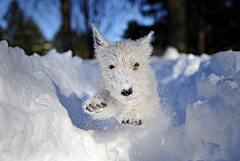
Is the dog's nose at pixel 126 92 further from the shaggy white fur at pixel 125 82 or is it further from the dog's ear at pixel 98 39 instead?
the dog's ear at pixel 98 39

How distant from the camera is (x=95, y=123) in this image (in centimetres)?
352

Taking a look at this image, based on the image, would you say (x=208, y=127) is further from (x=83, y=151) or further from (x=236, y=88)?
(x=83, y=151)

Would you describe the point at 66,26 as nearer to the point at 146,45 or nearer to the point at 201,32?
the point at 146,45

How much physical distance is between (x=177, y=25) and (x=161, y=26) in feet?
16.0

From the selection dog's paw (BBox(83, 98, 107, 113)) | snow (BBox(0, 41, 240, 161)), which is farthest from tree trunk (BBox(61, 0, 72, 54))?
dog's paw (BBox(83, 98, 107, 113))

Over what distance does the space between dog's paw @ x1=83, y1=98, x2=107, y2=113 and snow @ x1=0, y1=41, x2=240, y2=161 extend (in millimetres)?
360

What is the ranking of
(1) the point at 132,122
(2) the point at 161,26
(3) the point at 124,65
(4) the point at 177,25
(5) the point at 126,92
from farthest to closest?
(2) the point at 161,26 < (4) the point at 177,25 < (1) the point at 132,122 < (3) the point at 124,65 < (5) the point at 126,92

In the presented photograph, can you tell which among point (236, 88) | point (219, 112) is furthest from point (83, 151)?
point (236, 88)

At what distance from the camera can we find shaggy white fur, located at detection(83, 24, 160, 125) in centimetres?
256

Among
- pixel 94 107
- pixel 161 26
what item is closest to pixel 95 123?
pixel 94 107

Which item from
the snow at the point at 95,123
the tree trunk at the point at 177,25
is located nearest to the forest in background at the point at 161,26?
the tree trunk at the point at 177,25

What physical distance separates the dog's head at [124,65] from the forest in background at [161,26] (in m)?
5.04

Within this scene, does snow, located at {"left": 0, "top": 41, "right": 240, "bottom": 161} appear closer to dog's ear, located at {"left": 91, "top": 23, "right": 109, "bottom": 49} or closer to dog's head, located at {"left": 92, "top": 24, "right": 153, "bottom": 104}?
dog's head, located at {"left": 92, "top": 24, "right": 153, "bottom": 104}

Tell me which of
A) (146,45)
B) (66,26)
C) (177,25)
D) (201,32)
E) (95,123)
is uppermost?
(201,32)
